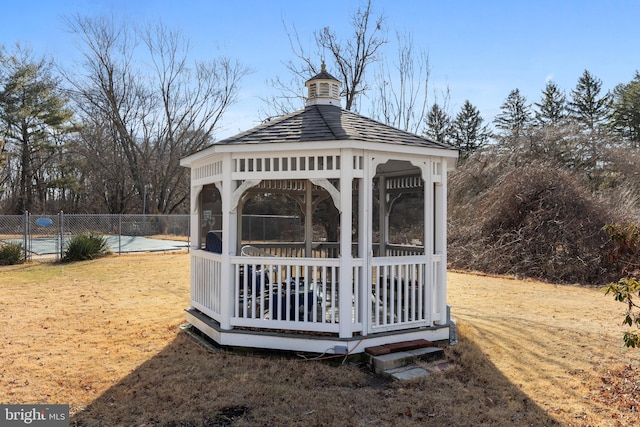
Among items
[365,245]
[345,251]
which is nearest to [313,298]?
[345,251]

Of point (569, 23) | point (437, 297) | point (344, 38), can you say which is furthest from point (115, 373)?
point (344, 38)

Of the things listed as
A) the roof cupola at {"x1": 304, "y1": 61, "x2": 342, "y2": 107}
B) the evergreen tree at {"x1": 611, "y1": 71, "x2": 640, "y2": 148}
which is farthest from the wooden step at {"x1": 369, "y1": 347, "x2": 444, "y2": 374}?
the evergreen tree at {"x1": 611, "y1": 71, "x2": 640, "y2": 148}

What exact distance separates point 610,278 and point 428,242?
26.5 ft

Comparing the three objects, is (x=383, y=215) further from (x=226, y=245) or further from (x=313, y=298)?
(x=226, y=245)

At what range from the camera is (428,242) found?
5.43 m

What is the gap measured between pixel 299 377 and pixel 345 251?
140 cm

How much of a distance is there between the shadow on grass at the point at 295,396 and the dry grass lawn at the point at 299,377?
12mm

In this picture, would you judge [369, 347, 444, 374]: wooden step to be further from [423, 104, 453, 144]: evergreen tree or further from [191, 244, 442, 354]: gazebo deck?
[423, 104, 453, 144]: evergreen tree

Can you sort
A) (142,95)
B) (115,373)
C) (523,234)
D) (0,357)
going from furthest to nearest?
(142,95)
(523,234)
(0,357)
(115,373)

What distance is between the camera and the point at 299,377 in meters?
4.38

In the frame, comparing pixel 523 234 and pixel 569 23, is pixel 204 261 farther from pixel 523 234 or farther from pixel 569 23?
pixel 523 234

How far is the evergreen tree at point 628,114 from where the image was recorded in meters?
29.2

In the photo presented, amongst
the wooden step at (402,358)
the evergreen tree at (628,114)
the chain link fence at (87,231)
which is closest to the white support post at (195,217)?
the wooden step at (402,358)

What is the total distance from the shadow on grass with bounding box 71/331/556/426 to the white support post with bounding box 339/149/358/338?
47cm
